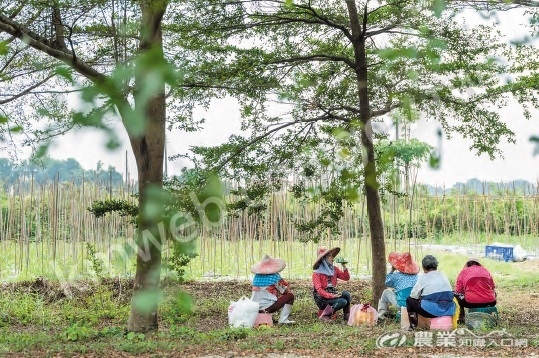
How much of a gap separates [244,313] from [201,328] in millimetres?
734

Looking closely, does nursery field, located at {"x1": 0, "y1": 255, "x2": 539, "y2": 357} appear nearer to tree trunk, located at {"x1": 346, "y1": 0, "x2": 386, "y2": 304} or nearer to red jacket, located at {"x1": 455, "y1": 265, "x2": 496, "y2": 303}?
red jacket, located at {"x1": 455, "y1": 265, "x2": 496, "y2": 303}

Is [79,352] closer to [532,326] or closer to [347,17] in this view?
[532,326]

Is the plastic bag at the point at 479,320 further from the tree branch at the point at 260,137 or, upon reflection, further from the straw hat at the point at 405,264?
the tree branch at the point at 260,137

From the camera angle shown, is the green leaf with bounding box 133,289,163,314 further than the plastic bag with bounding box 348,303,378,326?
No

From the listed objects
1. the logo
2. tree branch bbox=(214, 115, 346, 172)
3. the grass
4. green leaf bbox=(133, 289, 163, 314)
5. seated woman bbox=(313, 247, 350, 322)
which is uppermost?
tree branch bbox=(214, 115, 346, 172)

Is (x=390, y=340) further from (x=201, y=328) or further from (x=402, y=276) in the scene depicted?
(x=201, y=328)

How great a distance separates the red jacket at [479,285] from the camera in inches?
274

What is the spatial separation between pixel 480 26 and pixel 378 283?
11.1 feet

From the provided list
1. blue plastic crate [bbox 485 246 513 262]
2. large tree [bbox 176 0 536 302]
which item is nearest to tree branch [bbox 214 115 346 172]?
large tree [bbox 176 0 536 302]

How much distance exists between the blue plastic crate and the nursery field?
51.2 inches

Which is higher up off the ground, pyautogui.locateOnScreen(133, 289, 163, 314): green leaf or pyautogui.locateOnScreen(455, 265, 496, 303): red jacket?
pyautogui.locateOnScreen(133, 289, 163, 314): green leaf

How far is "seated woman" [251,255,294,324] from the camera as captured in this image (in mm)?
7512

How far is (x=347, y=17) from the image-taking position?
8.62m

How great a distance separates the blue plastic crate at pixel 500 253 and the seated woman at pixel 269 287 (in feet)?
25.7
